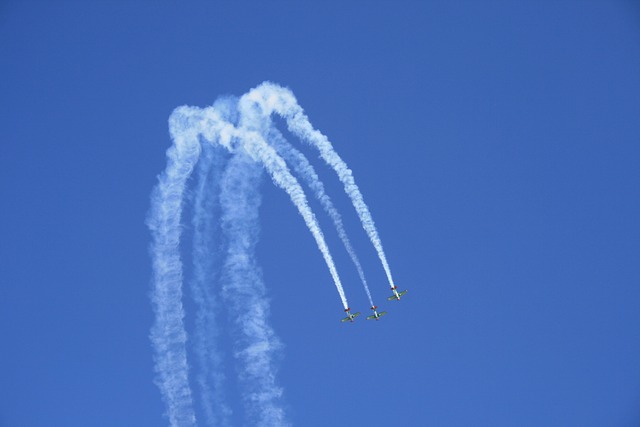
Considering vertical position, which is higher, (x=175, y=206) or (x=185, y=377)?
(x=175, y=206)

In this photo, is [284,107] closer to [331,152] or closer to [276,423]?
[331,152]

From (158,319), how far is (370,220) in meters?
12.1

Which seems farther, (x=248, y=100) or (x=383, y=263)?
(x=383, y=263)

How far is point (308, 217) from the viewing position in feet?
114

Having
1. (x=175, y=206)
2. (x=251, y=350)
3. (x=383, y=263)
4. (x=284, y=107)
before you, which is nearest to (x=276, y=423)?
(x=251, y=350)

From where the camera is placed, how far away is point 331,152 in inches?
Result: 1388

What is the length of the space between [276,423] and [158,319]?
8.39m

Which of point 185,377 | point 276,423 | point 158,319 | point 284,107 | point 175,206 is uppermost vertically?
point 284,107

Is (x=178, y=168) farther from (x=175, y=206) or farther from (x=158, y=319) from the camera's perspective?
(x=158, y=319)

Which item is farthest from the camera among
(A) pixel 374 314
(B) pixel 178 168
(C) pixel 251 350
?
(A) pixel 374 314

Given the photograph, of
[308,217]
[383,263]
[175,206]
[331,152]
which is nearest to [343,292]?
[383,263]

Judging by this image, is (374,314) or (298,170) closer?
(298,170)

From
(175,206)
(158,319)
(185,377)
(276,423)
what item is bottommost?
(276,423)

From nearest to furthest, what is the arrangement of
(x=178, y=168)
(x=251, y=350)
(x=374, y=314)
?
1. (x=178, y=168)
2. (x=251, y=350)
3. (x=374, y=314)
